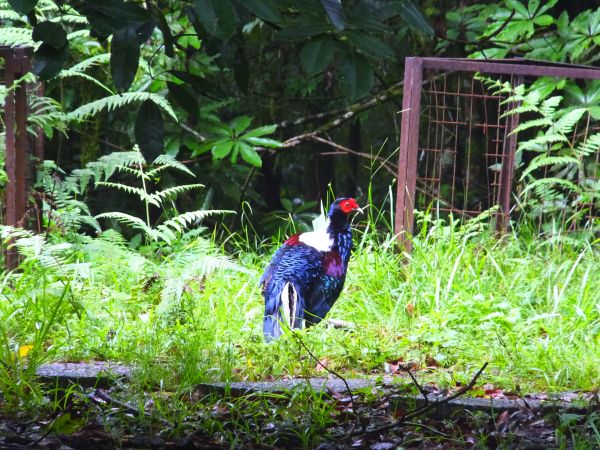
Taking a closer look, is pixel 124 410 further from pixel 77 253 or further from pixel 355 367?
pixel 77 253

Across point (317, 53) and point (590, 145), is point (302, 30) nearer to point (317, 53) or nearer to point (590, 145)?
point (317, 53)

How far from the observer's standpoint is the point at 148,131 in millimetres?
1938

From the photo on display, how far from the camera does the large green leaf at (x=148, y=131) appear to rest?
76.3 inches

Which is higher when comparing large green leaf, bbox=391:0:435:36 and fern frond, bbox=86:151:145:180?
large green leaf, bbox=391:0:435:36

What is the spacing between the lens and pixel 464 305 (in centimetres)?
400

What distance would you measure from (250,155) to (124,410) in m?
2.80

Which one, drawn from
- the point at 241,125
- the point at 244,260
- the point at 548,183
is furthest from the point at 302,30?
the point at 241,125

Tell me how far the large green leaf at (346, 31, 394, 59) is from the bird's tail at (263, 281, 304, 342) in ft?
6.94

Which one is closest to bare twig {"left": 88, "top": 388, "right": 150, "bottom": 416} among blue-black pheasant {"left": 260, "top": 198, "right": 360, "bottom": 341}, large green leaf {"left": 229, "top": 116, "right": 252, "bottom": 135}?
blue-black pheasant {"left": 260, "top": 198, "right": 360, "bottom": 341}

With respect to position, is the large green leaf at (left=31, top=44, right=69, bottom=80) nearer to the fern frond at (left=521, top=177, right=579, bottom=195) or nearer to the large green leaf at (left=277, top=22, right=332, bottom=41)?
the large green leaf at (left=277, top=22, right=332, bottom=41)

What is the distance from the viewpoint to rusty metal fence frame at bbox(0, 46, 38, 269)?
15.1 feet

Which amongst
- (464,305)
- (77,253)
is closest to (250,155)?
(77,253)

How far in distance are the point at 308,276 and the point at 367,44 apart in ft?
7.44

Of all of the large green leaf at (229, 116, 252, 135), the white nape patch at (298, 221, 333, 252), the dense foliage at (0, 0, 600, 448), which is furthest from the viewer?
the large green leaf at (229, 116, 252, 135)
